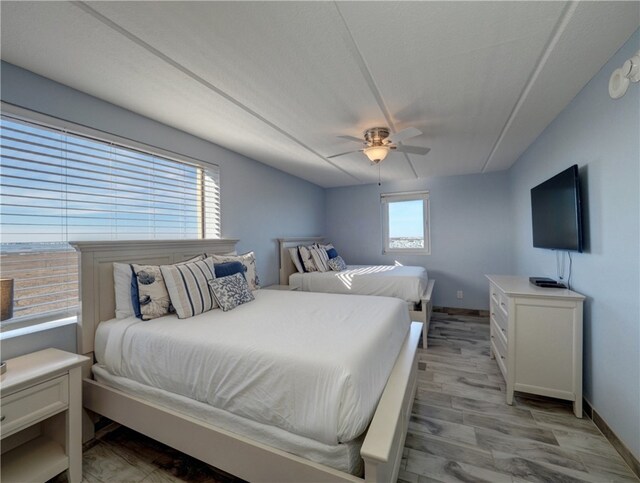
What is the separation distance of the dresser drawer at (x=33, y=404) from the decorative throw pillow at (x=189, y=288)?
2.15 feet

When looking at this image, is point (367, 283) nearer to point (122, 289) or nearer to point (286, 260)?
point (286, 260)

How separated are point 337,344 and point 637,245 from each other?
67.3 inches

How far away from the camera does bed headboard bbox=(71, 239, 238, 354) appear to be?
180cm

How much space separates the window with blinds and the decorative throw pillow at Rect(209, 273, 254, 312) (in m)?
0.83

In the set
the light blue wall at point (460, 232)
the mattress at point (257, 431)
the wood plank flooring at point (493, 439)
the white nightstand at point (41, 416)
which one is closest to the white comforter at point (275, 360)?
the mattress at point (257, 431)

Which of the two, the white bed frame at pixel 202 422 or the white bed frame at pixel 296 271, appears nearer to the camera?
the white bed frame at pixel 202 422

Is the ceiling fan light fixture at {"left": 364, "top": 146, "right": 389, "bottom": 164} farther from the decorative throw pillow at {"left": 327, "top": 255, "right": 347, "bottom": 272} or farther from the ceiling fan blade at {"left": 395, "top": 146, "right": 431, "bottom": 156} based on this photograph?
the decorative throw pillow at {"left": 327, "top": 255, "right": 347, "bottom": 272}

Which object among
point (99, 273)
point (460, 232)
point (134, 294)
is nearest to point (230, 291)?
point (134, 294)

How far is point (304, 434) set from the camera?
3.86ft

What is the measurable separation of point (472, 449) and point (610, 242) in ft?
5.10

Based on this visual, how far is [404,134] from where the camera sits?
226 cm

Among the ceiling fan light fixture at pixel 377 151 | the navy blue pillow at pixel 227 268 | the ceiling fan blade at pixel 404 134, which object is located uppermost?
the ceiling fan blade at pixel 404 134

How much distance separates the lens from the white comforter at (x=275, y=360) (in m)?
1.16

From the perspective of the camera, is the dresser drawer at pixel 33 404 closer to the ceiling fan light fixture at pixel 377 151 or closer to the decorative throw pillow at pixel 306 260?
the ceiling fan light fixture at pixel 377 151
